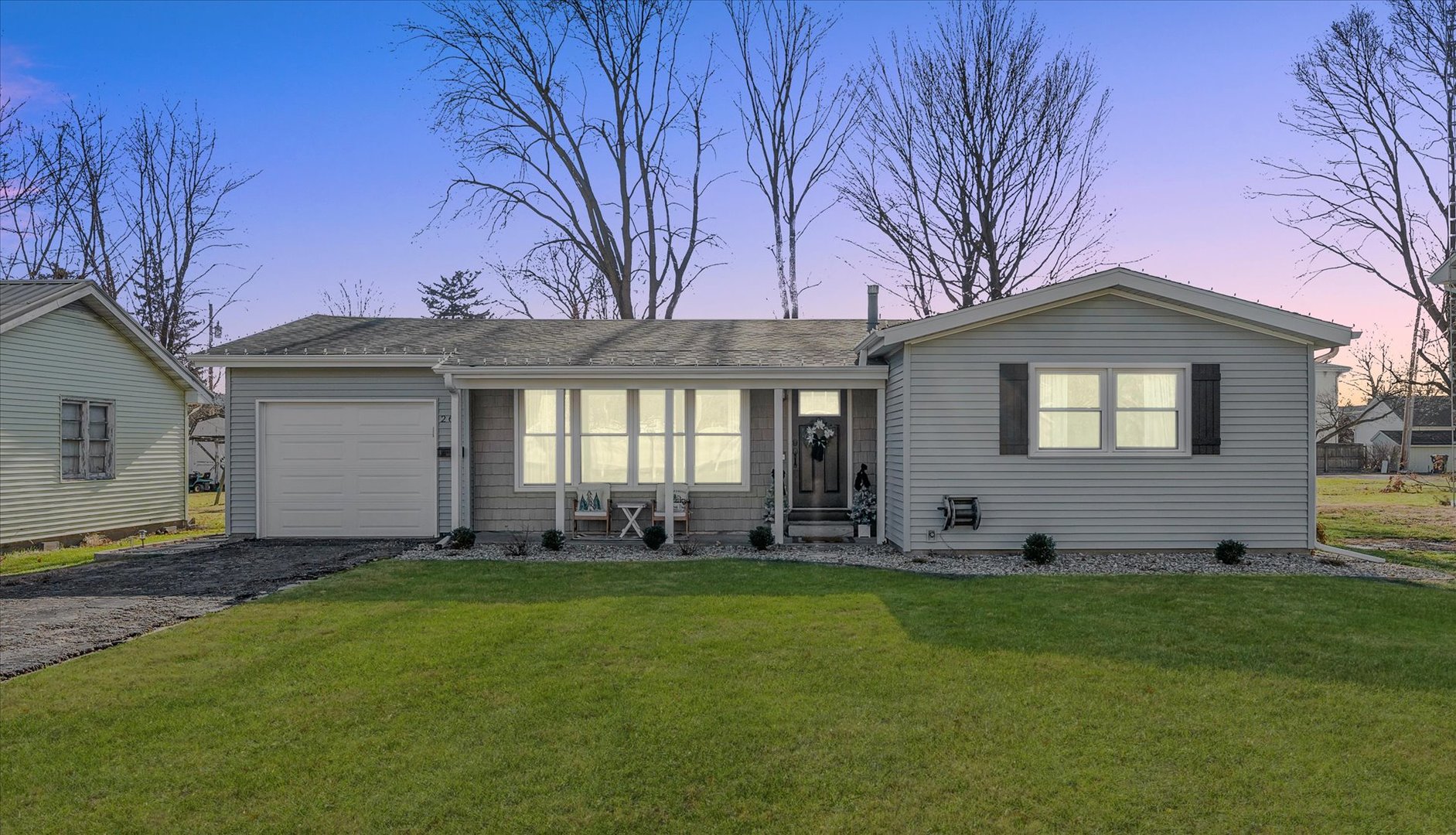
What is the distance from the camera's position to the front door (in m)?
12.9

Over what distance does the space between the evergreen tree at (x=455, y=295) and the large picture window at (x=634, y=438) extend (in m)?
30.1

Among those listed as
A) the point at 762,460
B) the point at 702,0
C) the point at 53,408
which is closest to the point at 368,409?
the point at 53,408

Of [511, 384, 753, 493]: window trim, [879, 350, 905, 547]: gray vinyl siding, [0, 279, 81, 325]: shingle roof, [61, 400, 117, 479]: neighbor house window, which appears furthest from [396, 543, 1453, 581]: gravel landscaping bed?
[0, 279, 81, 325]: shingle roof

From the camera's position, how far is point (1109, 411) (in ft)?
35.7

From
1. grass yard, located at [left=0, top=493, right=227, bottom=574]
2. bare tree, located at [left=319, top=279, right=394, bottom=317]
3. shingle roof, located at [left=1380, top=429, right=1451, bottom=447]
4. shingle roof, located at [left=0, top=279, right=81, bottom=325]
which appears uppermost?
bare tree, located at [left=319, top=279, right=394, bottom=317]

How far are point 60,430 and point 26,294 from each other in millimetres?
2114

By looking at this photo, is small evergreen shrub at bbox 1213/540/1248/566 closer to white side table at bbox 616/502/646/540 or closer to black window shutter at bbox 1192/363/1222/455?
black window shutter at bbox 1192/363/1222/455

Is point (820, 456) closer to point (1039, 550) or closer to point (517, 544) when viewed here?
point (1039, 550)

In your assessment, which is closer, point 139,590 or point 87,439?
point 139,590

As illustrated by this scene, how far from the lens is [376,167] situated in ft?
66.0

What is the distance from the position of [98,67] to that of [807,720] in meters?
28.1

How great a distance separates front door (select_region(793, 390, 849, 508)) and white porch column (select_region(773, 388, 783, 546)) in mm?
921

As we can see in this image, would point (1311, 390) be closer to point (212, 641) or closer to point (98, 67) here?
point (212, 641)

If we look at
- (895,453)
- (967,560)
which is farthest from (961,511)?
(895,453)
